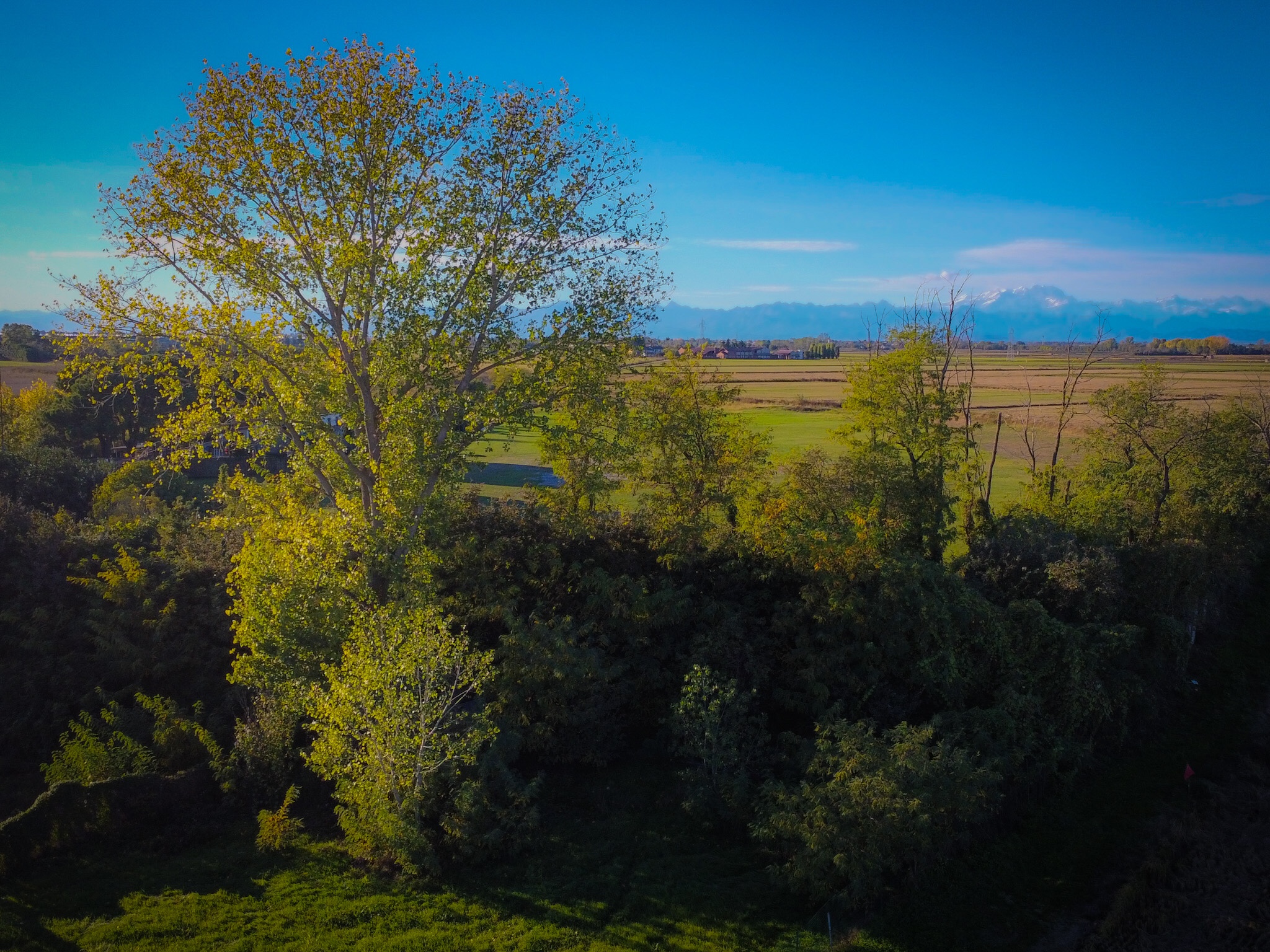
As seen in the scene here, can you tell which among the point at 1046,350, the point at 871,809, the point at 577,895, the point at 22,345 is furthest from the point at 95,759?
the point at 1046,350

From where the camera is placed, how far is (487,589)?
20.9 meters

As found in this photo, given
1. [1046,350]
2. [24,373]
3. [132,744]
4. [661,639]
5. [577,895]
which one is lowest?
[577,895]

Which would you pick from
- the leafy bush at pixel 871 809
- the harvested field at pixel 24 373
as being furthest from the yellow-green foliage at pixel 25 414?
the leafy bush at pixel 871 809

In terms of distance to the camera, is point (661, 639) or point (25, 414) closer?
point (661, 639)

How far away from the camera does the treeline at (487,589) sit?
15234 millimetres

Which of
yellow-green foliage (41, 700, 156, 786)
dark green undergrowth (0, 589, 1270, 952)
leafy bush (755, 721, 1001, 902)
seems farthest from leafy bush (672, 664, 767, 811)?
yellow-green foliage (41, 700, 156, 786)

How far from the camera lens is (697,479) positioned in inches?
992

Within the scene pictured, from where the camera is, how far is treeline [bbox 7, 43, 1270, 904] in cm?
1523

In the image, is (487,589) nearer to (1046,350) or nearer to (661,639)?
(661,639)

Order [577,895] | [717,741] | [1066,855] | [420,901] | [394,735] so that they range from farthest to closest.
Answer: [717,741], [1066,855], [577,895], [394,735], [420,901]

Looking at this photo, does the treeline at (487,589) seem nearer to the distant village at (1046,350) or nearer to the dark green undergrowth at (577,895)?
the dark green undergrowth at (577,895)

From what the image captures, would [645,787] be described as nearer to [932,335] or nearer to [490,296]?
[490,296]

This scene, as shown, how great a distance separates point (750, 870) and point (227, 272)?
17871 millimetres

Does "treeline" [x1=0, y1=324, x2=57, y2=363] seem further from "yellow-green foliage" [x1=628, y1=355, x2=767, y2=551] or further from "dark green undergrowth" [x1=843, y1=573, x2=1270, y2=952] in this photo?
"dark green undergrowth" [x1=843, y1=573, x2=1270, y2=952]
